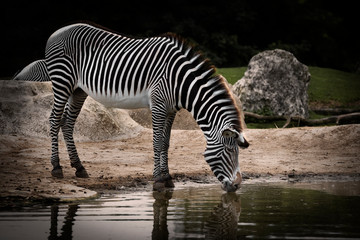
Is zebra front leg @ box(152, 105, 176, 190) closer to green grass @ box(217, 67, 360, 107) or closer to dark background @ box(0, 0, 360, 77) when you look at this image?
green grass @ box(217, 67, 360, 107)

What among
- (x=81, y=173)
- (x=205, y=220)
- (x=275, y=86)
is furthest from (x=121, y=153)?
(x=275, y=86)

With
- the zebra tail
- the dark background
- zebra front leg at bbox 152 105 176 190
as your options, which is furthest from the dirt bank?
the dark background

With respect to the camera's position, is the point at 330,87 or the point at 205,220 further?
the point at 330,87

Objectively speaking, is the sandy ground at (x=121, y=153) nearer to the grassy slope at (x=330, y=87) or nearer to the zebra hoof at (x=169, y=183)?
the zebra hoof at (x=169, y=183)

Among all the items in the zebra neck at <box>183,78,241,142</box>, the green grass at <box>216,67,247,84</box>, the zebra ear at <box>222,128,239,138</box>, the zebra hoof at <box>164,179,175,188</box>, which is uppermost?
the zebra neck at <box>183,78,241,142</box>

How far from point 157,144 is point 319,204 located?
2.39 m

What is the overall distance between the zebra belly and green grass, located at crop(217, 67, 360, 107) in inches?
441

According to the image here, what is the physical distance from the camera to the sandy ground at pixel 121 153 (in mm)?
7969

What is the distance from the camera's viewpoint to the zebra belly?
821 cm

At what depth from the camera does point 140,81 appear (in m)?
8.18

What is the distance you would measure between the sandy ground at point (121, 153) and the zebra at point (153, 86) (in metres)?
0.71

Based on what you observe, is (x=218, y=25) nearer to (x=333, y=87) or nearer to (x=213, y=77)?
(x=333, y=87)

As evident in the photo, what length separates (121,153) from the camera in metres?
11.0

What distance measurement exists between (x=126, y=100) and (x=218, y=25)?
67.0ft
